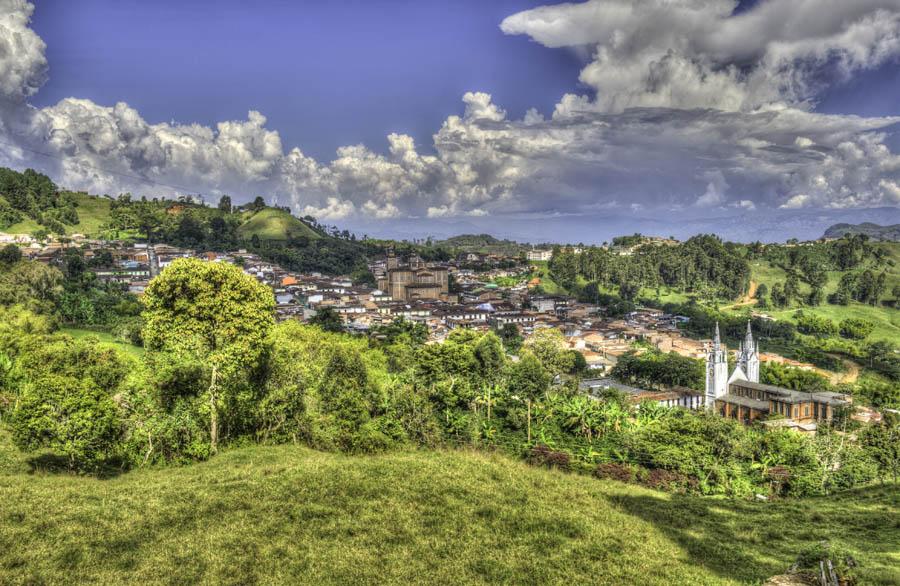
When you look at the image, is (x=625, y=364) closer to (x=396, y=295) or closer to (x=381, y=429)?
(x=381, y=429)

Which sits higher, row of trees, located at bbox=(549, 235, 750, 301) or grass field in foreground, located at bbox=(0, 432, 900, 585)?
row of trees, located at bbox=(549, 235, 750, 301)

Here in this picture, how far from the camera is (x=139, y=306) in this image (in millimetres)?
44469

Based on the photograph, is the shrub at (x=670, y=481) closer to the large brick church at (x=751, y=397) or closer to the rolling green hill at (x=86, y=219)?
the large brick church at (x=751, y=397)

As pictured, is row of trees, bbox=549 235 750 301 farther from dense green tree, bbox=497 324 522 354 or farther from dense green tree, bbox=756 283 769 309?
dense green tree, bbox=497 324 522 354

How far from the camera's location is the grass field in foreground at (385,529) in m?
7.78

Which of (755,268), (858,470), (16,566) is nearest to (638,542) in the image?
(16,566)

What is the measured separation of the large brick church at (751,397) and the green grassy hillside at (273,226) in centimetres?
8589

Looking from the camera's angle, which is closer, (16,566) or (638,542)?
(16,566)

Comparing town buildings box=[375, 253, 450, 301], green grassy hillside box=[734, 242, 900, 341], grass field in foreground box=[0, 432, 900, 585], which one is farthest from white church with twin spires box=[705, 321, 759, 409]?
town buildings box=[375, 253, 450, 301]

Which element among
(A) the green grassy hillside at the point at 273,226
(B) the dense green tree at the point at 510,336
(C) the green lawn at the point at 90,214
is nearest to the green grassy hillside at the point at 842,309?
(B) the dense green tree at the point at 510,336

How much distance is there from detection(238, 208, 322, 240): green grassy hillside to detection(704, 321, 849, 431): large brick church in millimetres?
85886

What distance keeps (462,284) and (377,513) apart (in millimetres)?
83472

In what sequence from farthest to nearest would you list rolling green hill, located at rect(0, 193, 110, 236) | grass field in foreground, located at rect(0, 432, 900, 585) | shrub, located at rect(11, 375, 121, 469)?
rolling green hill, located at rect(0, 193, 110, 236)
shrub, located at rect(11, 375, 121, 469)
grass field in foreground, located at rect(0, 432, 900, 585)

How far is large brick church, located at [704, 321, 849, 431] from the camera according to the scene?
1305 inches
